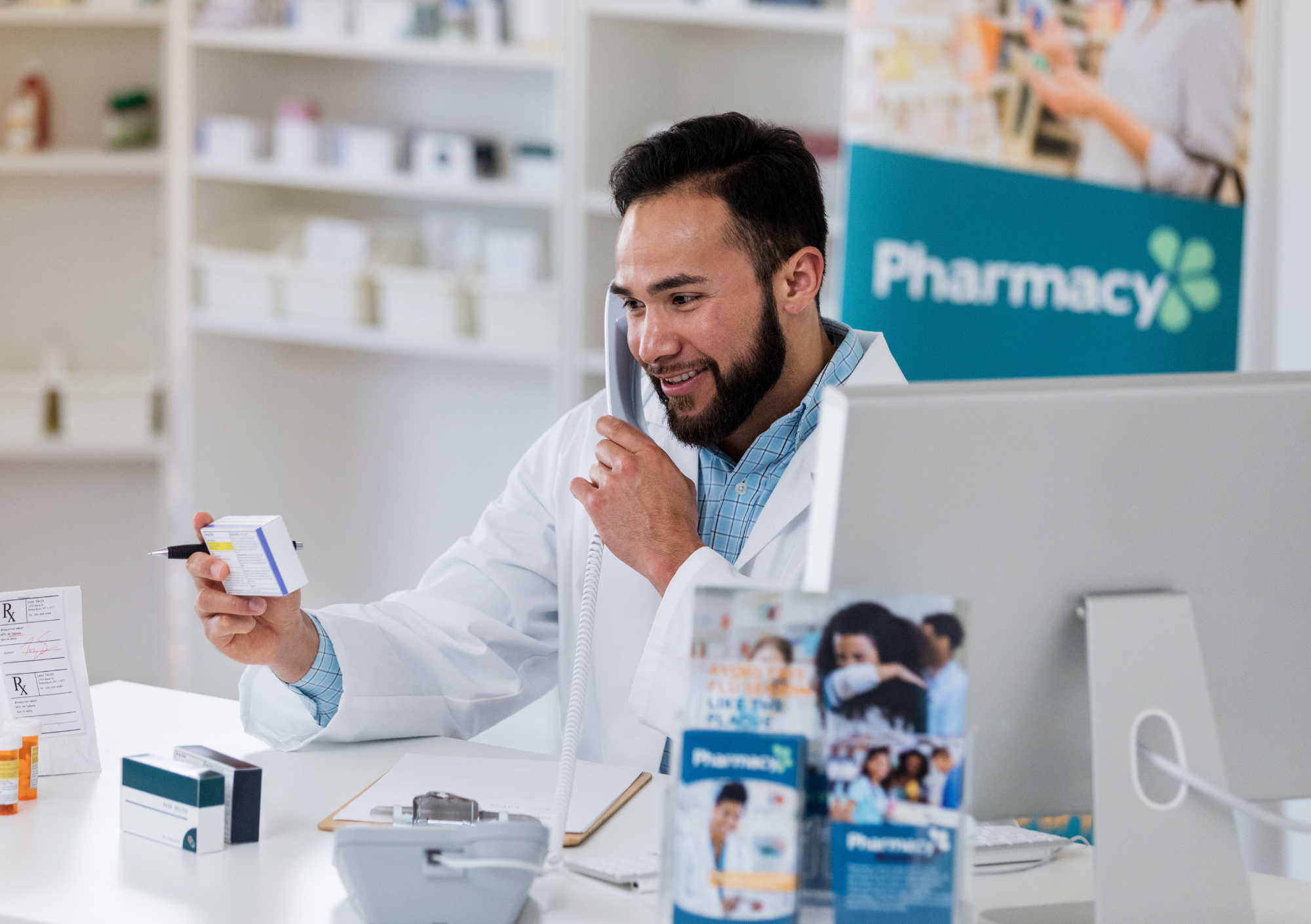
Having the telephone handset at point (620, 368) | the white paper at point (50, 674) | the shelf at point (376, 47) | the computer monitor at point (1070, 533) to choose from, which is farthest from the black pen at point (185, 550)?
the shelf at point (376, 47)

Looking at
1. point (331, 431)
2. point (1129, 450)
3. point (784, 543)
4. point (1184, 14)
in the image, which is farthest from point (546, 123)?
point (1129, 450)

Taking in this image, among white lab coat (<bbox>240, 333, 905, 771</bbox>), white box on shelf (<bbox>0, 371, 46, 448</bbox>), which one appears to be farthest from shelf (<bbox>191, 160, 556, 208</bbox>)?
white lab coat (<bbox>240, 333, 905, 771</bbox>)

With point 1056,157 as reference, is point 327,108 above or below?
above

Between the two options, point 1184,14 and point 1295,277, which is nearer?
point 1184,14

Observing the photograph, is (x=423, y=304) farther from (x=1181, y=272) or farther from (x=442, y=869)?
(x=442, y=869)

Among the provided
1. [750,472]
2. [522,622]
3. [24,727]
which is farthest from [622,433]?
[24,727]

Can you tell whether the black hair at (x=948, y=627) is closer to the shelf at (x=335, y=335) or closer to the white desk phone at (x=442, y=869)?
the white desk phone at (x=442, y=869)

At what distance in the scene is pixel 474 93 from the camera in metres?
3.52

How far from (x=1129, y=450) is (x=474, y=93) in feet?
9.07

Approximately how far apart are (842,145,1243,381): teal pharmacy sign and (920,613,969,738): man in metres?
1.71

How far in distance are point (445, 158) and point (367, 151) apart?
0.63ft

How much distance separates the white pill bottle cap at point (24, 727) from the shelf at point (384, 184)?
6.33 feet

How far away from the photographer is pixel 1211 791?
1.06m

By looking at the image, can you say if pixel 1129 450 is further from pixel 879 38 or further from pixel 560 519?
pixel 879 38
